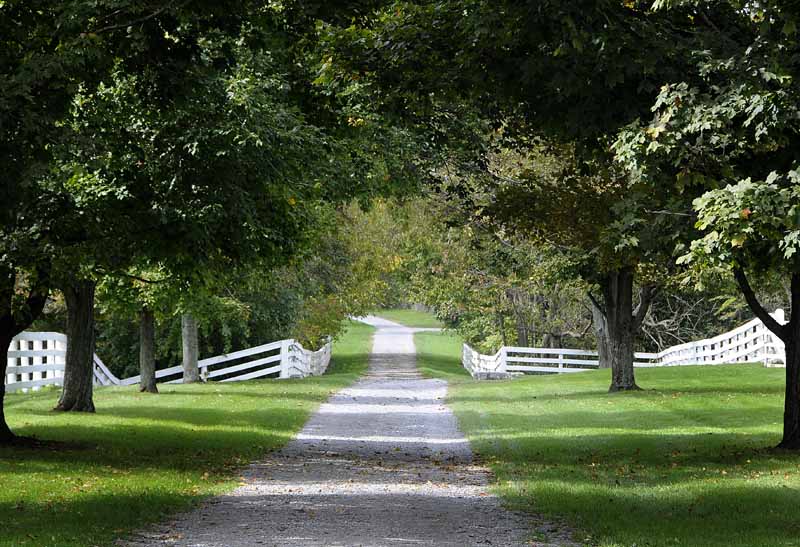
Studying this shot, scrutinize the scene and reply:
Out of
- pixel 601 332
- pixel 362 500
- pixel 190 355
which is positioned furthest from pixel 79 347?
pixel 601 332

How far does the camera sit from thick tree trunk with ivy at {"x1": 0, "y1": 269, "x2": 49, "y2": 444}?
540 inches

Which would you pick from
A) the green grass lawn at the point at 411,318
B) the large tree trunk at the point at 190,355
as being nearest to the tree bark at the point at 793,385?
the large tree trunk at the point at 190,355

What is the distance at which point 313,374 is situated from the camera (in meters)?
40.6

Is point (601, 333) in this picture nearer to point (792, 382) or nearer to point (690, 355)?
point (690, 355)

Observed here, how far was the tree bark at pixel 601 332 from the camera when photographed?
3328cm

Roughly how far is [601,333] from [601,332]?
164 mm

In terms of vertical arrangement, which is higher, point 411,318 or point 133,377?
point 411,318

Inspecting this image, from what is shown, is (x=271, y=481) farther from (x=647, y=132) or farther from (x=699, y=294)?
(x=699, y=294)

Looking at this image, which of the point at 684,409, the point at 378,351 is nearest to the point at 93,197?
the point at 684,409

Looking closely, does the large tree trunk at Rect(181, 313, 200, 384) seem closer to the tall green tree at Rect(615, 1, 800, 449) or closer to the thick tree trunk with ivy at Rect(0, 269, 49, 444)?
the thick tree trunk with ivy at Rect(0, 269, 49, 444)

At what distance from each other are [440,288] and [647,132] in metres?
30.9

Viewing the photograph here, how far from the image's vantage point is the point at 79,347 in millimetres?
19469

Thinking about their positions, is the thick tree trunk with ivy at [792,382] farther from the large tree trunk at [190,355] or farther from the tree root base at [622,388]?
the large tree trunk at [190,355]

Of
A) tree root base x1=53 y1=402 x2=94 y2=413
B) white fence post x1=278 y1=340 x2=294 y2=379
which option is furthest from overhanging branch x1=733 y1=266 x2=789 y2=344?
white fence post x1=278 y1=340 x2=294 y2=379
